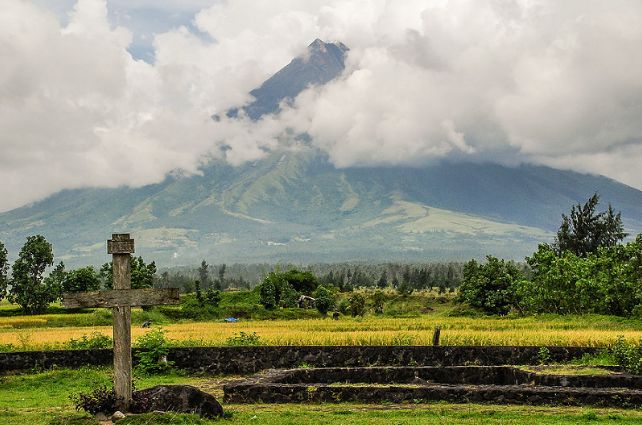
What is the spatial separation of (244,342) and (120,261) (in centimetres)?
1462

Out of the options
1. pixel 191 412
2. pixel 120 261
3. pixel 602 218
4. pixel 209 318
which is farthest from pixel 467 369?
pixel 602 218

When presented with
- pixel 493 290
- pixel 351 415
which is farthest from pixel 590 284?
pixel 351 415

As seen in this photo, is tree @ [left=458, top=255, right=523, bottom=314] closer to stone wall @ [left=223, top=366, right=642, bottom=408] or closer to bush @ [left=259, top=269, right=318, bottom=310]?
bush @ [left=259, top=269, right=318, bottom=310]

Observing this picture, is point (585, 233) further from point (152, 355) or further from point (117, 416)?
point (117, 416)

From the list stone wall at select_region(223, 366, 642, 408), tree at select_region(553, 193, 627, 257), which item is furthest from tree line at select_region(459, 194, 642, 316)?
stone wall at select_region(223, 366, 642, 408)

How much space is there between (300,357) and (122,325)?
12.4 m

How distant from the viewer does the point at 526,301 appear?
2281 inches

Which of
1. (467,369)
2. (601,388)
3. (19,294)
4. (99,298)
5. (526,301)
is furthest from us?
(19,294)

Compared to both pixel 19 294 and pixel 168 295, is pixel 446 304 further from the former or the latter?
pixel 168 295

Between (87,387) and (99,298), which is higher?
(99,298)

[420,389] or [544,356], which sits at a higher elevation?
[420,389]

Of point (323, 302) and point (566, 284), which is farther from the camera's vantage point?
point (323, 302)

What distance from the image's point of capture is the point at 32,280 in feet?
230

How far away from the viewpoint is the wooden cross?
14156 millimetres
